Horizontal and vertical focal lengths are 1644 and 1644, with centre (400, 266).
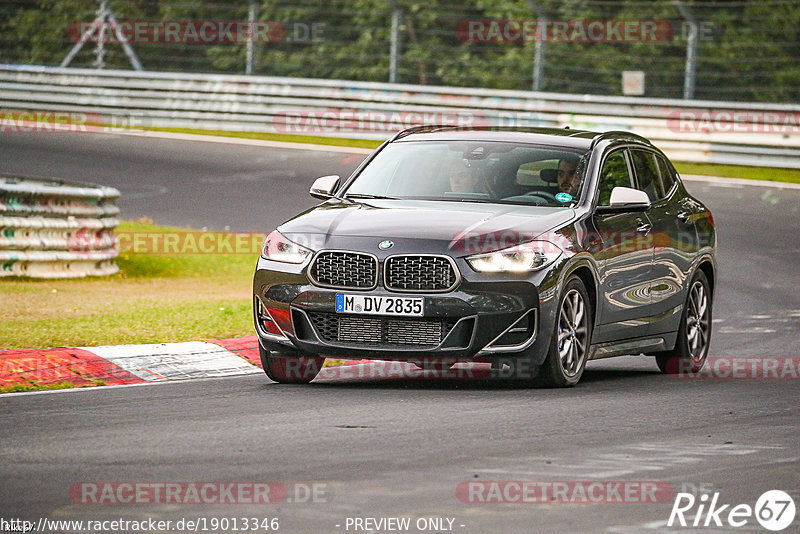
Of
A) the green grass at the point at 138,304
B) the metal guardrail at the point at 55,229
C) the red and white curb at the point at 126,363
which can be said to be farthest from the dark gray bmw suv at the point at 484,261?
the metal guardrail at the point at 55,229

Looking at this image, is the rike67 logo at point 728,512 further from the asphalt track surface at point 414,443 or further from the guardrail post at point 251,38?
the guardrail post at point 251,38

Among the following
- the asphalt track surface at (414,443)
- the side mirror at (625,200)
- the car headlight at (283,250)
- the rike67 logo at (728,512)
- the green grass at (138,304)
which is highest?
the side mirror at (625,200)

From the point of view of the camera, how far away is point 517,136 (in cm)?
1145

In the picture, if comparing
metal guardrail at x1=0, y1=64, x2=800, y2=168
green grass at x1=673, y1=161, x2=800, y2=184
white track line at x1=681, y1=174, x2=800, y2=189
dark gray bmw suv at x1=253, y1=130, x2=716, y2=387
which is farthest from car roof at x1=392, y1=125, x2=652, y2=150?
metal guardrail at x1=0, y1=64, x2=800, y2=168

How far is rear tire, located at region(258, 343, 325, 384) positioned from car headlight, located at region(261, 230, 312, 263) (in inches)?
26.1

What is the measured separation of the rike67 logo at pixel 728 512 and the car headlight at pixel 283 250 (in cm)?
386

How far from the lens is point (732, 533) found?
239 inches

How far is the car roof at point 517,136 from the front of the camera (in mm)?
11367

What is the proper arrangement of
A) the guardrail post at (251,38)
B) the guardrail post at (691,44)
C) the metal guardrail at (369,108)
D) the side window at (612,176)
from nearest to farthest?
1. the side window at (612,176)
2. the guardrail post at (691,44)
3. the metal guardrail at (369,108)
4. the guardrail post at (251,38)

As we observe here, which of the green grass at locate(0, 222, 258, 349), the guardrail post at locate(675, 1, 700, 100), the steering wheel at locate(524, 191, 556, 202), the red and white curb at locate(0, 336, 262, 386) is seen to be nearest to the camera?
the red and white curb at locate(0, 336, 262, 386)

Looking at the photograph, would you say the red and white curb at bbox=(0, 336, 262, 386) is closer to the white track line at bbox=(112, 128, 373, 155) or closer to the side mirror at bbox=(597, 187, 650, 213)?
the side mirror at bbox=(597, 187, 650, 213)

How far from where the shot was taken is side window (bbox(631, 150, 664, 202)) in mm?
11875

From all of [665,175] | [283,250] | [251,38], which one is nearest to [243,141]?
[251,38]

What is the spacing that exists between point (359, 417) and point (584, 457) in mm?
1590
